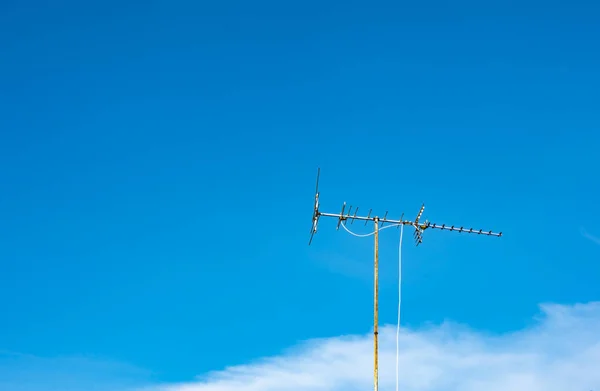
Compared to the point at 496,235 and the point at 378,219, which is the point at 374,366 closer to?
the point at 378,219

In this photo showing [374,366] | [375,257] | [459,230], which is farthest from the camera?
[459,230]

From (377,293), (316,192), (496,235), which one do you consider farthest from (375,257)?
Answer: (496,235)

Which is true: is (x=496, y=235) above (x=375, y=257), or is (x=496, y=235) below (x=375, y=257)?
above

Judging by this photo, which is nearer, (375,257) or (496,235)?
(375,257)

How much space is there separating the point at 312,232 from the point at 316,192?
1989 mm

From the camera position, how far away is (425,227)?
33469mm

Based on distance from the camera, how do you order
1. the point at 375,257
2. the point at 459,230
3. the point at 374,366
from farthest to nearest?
the point at 459,230 → the point at 375,257 → the point at 374,366

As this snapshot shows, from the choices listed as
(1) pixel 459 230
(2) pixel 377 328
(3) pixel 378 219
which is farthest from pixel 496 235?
(2) pixel 377 328

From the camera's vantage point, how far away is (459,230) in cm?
3391

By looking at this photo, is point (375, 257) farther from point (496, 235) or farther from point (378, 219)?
point (496, 235)

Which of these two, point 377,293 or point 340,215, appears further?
point 340,215

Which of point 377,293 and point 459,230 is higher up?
point 459,230

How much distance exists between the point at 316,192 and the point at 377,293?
5896 mm

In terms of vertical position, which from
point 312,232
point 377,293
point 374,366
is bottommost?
point 374,366
